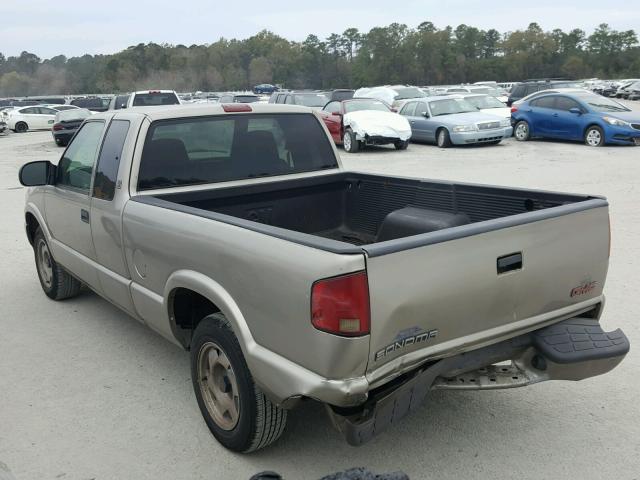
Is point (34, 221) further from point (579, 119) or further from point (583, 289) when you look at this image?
point (579, 119)

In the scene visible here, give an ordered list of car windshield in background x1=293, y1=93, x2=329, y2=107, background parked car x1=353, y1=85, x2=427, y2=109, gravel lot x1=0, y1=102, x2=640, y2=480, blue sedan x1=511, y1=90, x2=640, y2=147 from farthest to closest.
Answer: background parked car x1=353, y1=85, x2=427, y2=109 < car windshield in background x1=293, y1=93, x2=329, y2=107 < blue sedan x1=511, y1=90, x2=640, y2=147 < gravel lot x1=0, y1=102, x2=640, y2=480

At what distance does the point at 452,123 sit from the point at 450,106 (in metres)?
1.30

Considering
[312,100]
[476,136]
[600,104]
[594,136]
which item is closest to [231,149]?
[476,136]

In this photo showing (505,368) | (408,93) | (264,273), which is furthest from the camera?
(408,93)

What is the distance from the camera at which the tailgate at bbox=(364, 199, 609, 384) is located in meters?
2.62

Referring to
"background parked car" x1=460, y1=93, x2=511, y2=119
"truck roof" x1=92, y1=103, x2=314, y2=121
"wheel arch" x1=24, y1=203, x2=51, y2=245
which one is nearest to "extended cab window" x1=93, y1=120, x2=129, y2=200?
"truck roof" x1=92, y1=103, x2=314, y2=121

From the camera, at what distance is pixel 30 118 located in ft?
110

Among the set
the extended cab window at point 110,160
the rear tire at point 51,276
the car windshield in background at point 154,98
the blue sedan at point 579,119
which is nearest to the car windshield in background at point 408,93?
the blue sedan at point 579,119

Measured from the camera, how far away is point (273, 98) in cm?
2191

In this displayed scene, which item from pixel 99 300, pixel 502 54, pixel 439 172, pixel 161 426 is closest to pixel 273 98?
pixel 439 172

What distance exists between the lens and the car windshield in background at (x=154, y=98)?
1906 cm

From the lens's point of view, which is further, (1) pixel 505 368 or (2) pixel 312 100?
(2) pixel 312 100

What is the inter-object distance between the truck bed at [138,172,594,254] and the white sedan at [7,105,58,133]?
106 feet

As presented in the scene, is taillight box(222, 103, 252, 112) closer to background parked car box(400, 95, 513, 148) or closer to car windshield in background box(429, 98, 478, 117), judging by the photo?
background parked car box(400, 95, 513, 148)
